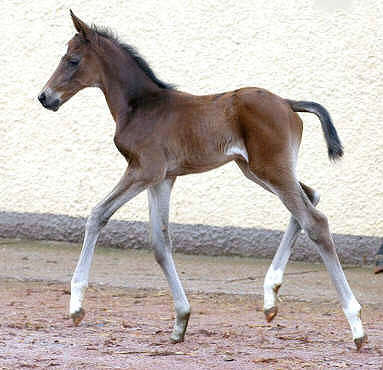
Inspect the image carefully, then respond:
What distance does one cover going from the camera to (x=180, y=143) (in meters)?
5.33

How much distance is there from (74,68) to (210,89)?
2885mm

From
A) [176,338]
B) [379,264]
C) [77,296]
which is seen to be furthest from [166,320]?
[379,264]

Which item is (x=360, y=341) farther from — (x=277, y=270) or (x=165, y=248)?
(x=165, y=248)

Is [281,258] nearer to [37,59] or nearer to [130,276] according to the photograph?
[130,276]

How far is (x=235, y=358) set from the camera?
4.83 meters

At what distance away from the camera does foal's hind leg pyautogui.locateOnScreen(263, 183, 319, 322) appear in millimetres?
5285

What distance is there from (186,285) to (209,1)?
2728 millimetres

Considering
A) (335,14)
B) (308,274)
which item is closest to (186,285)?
(308,274)

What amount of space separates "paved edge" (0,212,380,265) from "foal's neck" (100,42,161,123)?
291cm

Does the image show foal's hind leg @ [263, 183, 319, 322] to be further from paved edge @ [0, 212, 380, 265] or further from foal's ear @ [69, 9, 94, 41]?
paved edge @ [0, 212, 380, 265]

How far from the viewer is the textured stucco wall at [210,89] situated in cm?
805

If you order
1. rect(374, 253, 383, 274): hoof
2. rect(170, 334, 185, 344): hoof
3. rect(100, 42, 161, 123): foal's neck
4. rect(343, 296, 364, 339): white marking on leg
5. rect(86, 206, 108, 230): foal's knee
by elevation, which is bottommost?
rect(374, 253, 383, 274): hoof

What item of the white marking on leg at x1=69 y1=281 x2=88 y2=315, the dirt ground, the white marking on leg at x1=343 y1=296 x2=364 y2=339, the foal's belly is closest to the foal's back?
the foal's belly

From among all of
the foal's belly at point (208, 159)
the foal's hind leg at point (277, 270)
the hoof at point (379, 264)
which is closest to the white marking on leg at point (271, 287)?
the foal's hind leg at point (277, 270)
